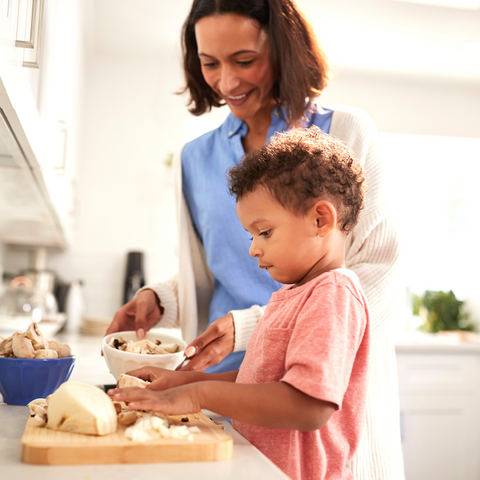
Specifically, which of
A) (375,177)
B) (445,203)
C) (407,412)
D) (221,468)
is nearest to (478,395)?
(407,412)

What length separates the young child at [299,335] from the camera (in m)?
0.60

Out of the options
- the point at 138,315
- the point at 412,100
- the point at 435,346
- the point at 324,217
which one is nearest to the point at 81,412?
the point at 324,217

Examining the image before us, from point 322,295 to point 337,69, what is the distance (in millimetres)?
3199

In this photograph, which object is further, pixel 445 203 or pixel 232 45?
pixel 445 203

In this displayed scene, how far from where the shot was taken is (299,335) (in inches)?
25.0

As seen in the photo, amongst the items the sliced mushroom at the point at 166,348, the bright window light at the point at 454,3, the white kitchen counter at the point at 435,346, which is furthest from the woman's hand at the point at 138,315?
→ the bright window light at the point at 454,3

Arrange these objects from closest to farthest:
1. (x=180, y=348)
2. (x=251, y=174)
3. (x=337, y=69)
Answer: (x=251, y=174) → (x=180, y=348) → (x=337, y=69)

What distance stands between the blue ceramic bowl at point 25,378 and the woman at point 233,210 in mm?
198

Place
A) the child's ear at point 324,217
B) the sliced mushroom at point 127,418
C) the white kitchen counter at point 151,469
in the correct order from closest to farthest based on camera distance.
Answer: the white kitchen counter at point 151,469, the sliced mushroom at point 127,418, the child's ear at point 324,217

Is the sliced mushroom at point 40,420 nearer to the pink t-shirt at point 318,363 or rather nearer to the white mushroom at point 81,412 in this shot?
the white mushroom at point 81,412

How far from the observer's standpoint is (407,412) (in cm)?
296

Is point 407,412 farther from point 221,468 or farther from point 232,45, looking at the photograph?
point 221,468

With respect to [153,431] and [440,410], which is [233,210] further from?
[440,410]

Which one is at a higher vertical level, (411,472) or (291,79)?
(291,79)
